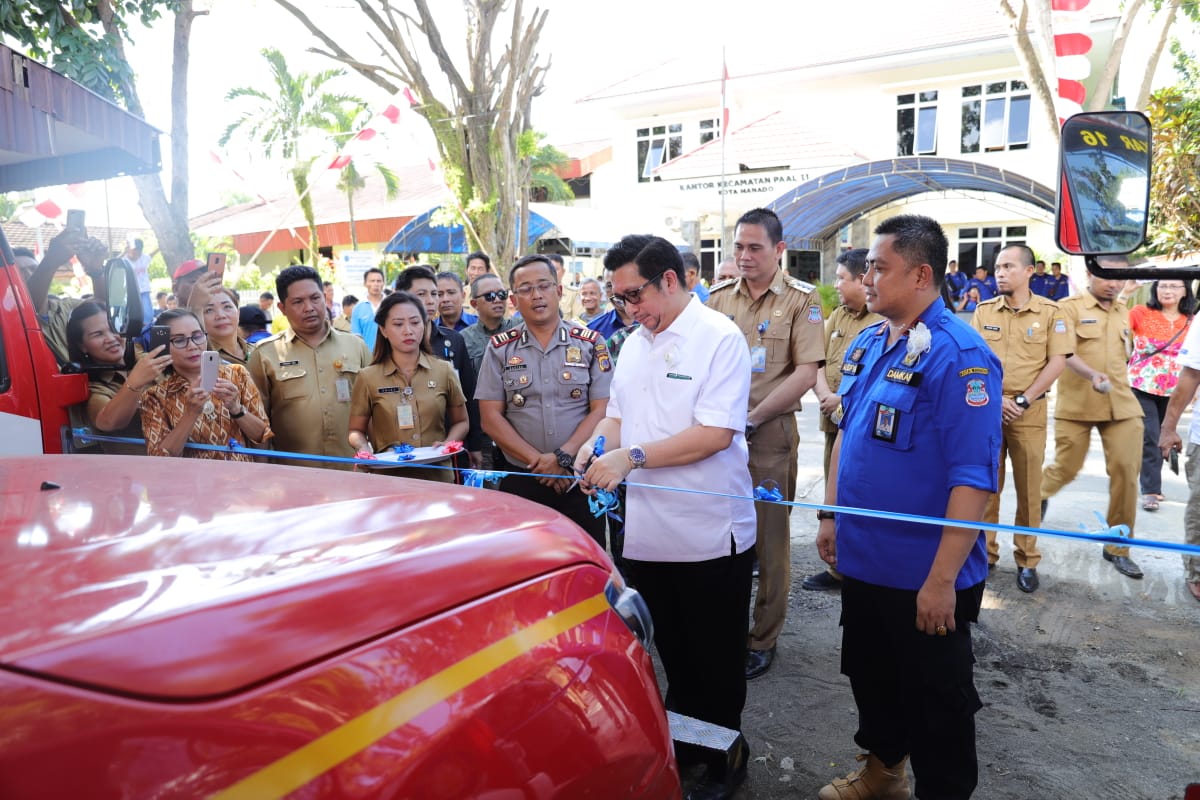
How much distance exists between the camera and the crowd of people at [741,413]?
8.46 feet

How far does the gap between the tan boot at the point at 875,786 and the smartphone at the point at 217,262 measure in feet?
13.9

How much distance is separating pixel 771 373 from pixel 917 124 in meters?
21.5

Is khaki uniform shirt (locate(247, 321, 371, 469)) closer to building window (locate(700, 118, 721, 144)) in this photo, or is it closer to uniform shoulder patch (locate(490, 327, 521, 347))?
uniform shoulder patch (locate(490, 327, 521, 347))

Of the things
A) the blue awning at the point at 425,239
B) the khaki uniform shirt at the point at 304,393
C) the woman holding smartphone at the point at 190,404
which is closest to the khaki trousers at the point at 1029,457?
the khaki uniform shirt at the point at 304,393

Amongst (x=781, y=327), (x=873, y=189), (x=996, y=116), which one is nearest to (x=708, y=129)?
(x=996, y=116)

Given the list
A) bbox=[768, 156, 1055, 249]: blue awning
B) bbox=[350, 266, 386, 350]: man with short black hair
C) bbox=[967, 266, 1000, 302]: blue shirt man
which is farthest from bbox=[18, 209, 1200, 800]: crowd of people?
bbox=[967, 266, 1000, 302]: blue shirt man

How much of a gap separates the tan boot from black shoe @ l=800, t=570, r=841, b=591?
7.16 ft

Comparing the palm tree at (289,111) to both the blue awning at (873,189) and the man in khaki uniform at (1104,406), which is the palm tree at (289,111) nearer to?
the blue awning at (873,189)

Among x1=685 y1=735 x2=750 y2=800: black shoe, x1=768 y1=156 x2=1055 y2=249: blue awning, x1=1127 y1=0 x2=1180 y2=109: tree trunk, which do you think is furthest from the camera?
x1=768 y1=156 x2=1055 y2=249: blue awning

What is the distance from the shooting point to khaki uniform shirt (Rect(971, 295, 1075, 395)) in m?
5.10

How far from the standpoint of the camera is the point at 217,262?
5141 mm

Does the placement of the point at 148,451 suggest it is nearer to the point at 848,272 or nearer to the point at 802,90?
the point at 848,272

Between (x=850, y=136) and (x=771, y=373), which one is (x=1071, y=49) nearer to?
(x=771, y=373)

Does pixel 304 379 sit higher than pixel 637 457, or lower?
higher
